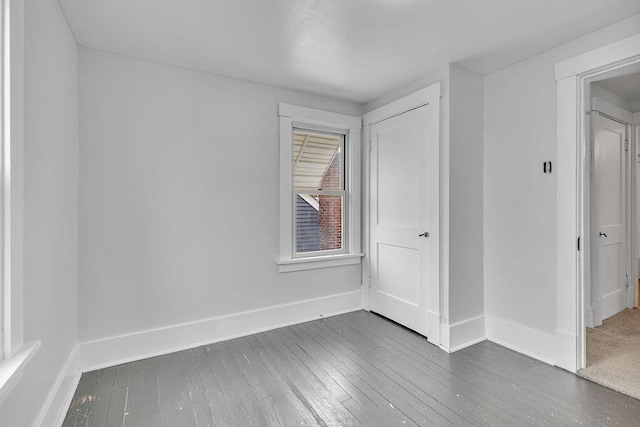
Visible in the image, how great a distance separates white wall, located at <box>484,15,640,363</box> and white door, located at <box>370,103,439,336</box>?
52cm

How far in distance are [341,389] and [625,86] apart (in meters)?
3.82

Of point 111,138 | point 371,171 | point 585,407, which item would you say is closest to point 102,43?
point 111,138

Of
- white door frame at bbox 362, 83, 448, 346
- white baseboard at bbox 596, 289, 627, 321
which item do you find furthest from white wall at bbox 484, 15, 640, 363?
white baseboard at bbox 596, 289, 627, 321

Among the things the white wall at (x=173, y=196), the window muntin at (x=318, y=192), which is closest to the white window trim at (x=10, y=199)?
the white wall at (x=173, y=196)

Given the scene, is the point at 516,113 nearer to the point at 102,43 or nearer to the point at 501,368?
the point at 501,368

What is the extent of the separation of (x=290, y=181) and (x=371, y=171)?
0.94 meters

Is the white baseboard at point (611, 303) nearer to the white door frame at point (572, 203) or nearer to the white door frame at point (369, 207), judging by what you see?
the white door frame at point (572, 203)

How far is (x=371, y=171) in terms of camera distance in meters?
3.53

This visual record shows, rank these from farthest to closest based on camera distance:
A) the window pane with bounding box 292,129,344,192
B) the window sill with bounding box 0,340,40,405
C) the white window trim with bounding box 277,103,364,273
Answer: the window pane with bounding box 292,129,344,192
the white window trim with bounding box 277,103,364,273
the window sill with bounding box 0,340,40,405

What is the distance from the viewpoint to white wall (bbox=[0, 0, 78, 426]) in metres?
1.43

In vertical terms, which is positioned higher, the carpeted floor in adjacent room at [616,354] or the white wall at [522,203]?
the white wall at [522,203]

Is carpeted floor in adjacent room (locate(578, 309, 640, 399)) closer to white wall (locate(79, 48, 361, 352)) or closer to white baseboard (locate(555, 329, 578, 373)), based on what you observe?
white baseboard (locate(555, 329, 578, 373))

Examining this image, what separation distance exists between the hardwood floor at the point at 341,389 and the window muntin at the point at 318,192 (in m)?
1.08

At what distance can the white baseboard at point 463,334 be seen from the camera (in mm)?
2633
